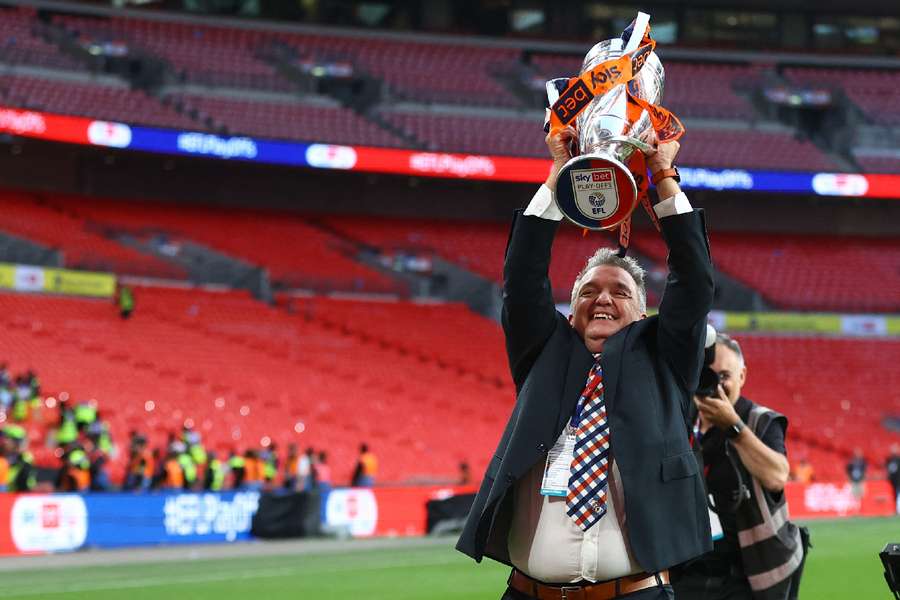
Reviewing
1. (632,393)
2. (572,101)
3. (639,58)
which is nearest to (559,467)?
(632,393)

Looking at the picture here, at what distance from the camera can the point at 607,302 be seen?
396cm

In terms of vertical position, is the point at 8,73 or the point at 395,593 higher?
the point at 8,73

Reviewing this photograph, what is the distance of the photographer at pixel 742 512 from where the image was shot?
505 cm

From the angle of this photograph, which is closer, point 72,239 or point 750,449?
point 750,449

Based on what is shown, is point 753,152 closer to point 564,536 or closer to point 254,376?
point 254,376

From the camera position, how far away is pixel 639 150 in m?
3.74

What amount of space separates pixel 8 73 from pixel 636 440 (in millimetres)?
30214

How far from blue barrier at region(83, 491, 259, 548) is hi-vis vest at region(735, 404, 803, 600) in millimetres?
13607

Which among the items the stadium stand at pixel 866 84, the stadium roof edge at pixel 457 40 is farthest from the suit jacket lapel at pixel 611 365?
the stadium stand at pixel 866 84

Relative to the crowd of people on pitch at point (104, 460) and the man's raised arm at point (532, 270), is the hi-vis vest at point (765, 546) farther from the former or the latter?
the crowd of people on pitch at point (104, 460)

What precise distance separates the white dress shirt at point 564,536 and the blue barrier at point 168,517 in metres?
14.5

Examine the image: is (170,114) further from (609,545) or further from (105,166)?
(609,545)

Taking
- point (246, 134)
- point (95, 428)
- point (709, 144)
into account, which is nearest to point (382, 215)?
point (246, 134)

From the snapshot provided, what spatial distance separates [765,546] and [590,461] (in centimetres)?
173
